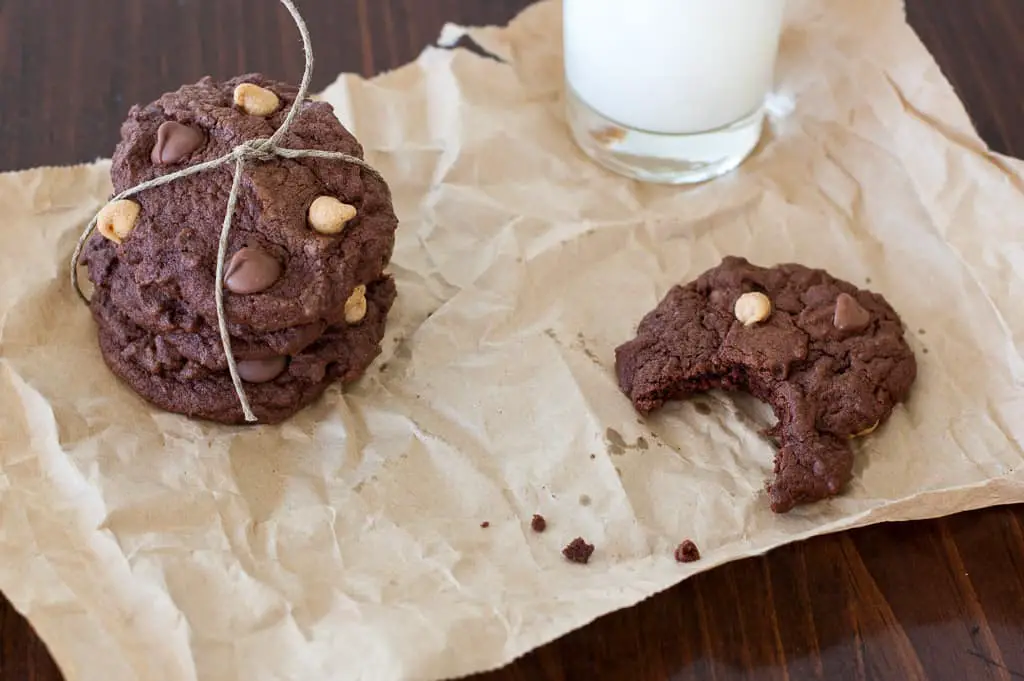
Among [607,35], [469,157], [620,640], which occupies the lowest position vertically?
[620,640]

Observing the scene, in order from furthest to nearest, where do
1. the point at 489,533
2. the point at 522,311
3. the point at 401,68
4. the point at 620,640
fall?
1. the point at 401,68
2. the point at 522,311
3. the point at 489,533
4. the point at 620,640

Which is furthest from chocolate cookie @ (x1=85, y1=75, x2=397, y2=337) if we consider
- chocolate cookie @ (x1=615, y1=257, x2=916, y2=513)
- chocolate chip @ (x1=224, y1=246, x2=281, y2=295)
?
chocolate cookie @ (x1=615, y1=257, x2=916, y2=513)

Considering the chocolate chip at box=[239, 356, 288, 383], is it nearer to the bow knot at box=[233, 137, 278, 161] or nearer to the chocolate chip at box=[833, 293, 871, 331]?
the bow knot at box=[233, 137, 278, 161]

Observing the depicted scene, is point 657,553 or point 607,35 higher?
point 607,35

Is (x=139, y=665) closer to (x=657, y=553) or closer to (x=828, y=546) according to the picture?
(x=657, y=553)

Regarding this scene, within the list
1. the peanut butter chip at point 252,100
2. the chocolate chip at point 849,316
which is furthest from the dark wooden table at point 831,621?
the peanut butter chip at point 252,100

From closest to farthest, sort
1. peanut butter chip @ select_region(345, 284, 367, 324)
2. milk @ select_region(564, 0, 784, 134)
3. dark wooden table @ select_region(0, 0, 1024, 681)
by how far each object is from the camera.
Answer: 1. dark wooden table @ select_region(0, 0, 1024, 681)
2. peanut butter chip @ select_region(345, 284, 367, 324)
3. milk @ select_region(564, 0, 784, 134)

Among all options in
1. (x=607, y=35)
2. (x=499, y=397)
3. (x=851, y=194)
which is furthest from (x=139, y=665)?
(x=851, y=194)
